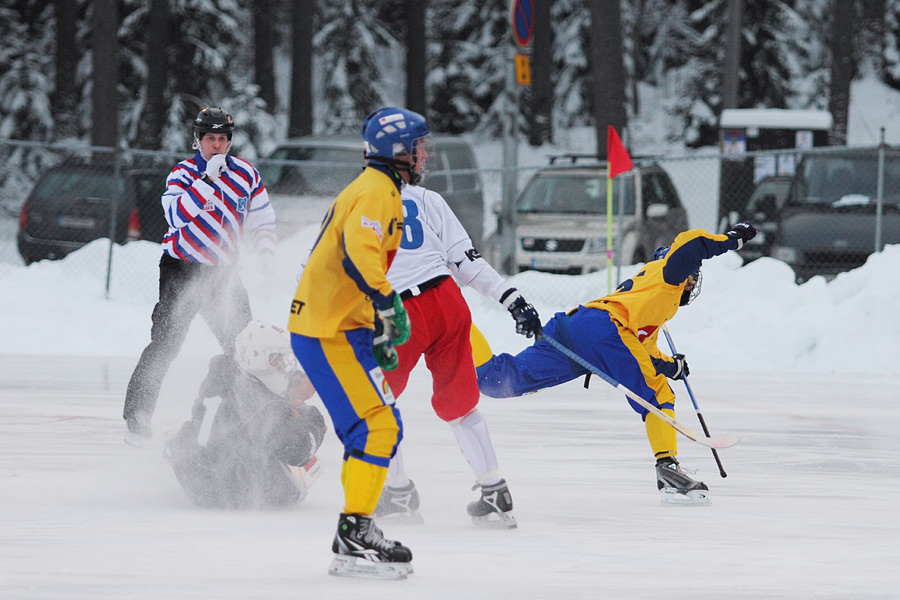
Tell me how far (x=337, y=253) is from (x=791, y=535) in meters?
Result: 2.33

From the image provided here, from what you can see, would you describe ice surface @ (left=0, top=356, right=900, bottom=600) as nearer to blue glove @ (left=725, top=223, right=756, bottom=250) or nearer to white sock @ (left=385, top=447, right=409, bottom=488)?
white sock @ (left=385, top=447, right=409, bottom=488)

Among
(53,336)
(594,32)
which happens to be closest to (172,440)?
(53,336)

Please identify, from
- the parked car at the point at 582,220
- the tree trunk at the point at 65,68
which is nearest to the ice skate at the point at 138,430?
Answer: the parked car at the point at 582,220

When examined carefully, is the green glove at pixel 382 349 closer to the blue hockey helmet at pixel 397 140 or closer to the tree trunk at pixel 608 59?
the blue hockey helmet at pixel 397 140

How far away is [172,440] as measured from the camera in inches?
236

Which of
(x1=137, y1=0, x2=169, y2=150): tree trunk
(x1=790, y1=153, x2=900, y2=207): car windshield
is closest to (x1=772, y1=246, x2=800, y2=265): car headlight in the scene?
(x1=790, y1=153, x2=900, y2=207): car windshield

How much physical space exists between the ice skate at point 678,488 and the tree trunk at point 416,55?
27.5m

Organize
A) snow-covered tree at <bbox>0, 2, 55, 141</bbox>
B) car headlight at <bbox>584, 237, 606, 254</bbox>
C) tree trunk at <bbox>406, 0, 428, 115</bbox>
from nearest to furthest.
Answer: car headlight at <bbox>584, 237, 606, 254</bbox> → snow-covered tree at <bbox>0, 2, 55, 141</bbox> → tree trunk at <bbox>406, 0, 428, 115</bbox>

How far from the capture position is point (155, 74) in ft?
99.4

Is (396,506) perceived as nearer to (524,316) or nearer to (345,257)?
(524,316)

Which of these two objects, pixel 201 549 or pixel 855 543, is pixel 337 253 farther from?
pixel 855 543

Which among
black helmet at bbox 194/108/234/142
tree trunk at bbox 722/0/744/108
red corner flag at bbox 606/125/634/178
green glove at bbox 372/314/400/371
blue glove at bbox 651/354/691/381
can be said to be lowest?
blue glove at bbox 651/354/691/381

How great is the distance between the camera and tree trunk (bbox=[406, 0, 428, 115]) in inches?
1308

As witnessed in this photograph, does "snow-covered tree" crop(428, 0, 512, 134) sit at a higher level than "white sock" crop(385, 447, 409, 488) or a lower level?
higher
